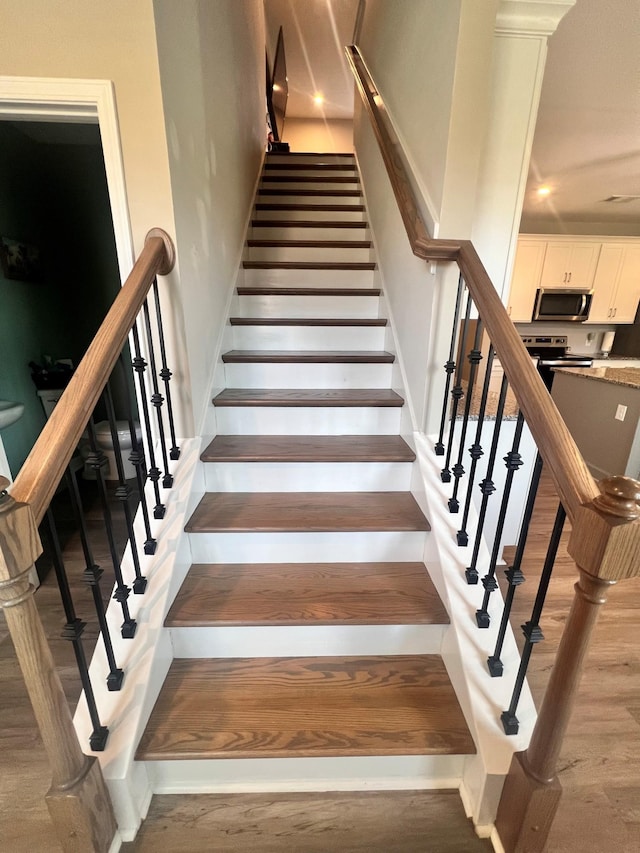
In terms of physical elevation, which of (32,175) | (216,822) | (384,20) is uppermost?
(384,20)

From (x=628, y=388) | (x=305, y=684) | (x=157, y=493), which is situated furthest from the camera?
(x=628, y=388)

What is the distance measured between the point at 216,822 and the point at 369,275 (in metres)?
2.59

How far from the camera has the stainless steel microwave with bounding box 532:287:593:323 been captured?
5.34 m

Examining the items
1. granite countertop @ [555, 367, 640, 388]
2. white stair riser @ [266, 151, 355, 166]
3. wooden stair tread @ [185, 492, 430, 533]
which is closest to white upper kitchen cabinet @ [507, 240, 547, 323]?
granite countertop @ [555, 367, 640, 388]

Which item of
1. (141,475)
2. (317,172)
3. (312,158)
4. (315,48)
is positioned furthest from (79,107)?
(315,48)

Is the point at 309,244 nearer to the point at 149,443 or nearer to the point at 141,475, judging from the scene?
the point at 149,443

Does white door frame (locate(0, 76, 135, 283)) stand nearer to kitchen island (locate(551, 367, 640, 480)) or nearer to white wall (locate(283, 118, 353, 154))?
kitchen island (locate(551, 367, 640, 480))

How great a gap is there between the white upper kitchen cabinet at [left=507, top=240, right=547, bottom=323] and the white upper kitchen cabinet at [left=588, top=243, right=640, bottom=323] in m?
0.85

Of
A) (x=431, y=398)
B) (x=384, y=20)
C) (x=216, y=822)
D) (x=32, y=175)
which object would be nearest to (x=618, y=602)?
(x=431, y=398)

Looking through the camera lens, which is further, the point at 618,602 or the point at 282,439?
the point at 618,602

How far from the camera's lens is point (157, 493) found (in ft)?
4.46

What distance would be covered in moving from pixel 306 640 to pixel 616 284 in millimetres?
6426

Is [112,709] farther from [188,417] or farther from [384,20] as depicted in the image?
[384,20]

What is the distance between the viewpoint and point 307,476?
5.51 ft
